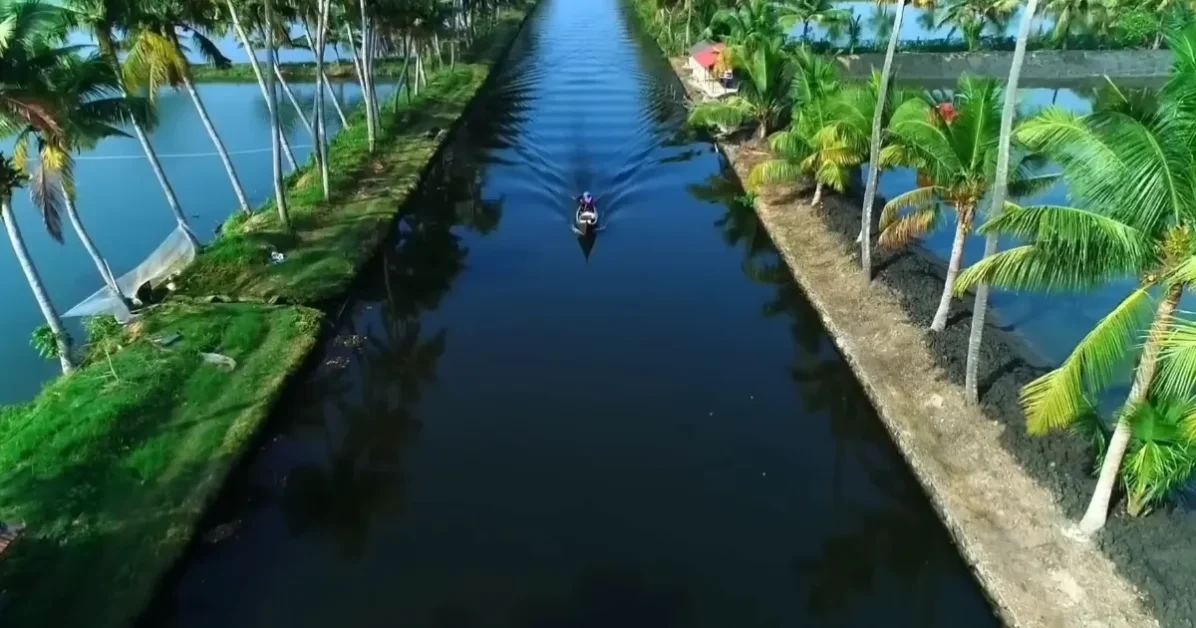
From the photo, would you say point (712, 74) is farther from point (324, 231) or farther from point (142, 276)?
point (142, 276)

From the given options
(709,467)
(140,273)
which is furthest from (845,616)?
(140,273)

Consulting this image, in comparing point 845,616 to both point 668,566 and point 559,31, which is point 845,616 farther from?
point 559,31

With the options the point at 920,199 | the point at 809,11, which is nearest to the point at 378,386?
the point at 920,199

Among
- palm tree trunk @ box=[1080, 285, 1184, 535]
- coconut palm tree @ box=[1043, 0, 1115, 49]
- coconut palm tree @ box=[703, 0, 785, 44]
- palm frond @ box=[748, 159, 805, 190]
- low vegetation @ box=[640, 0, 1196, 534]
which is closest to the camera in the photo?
low vegetation @ box=[640, 0, 1196, 534]

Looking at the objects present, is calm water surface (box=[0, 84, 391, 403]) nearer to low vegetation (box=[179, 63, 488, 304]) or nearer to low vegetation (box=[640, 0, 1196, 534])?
low vegetation (box=[179, 63, 488, 304])

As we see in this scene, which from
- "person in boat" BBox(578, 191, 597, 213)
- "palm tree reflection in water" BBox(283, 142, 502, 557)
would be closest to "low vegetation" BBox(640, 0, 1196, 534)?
"palm tree reflection in water" BBox(283, 142, 502, 557)
